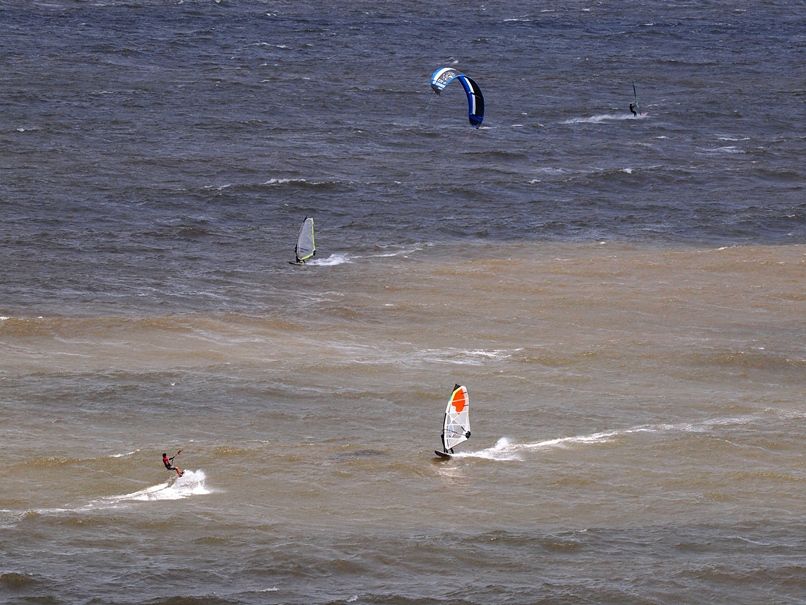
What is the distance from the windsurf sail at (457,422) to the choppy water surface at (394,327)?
644 millimetres

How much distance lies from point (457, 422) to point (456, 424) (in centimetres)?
7

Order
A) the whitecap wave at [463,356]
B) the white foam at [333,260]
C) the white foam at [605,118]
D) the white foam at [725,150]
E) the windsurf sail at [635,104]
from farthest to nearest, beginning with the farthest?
1. the windsurf sail at [635,104]
2. the white foam at [605,118]
3. the white foam at [725,150]
4. the white foam at [333,260]
5. the whitecap wave at [463,356]

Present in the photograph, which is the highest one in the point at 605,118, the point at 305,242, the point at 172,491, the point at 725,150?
the point at 605,118

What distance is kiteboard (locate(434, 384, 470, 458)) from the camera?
42.5 m

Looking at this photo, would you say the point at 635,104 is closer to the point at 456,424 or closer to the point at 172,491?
the point at 456,424

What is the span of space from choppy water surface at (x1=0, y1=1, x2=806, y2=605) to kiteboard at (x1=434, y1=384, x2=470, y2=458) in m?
0.56

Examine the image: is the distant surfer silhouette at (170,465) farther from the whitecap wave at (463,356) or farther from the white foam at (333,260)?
the white foam at (333,260)

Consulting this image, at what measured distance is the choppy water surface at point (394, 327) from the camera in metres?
37.3

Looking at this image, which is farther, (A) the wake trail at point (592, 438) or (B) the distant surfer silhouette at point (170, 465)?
(A) the wake trail at point (592, 438)

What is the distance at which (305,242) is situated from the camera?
64.8m

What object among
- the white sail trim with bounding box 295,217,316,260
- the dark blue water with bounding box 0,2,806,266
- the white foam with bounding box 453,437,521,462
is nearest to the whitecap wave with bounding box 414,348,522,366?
the white foam with bounding box 453,437,521,462

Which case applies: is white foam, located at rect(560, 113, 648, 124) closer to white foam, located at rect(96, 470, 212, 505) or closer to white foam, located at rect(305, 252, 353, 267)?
white foam, located at rect(305, 252, 353, 267)

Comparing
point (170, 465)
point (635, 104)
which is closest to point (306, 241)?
point (170, 465)

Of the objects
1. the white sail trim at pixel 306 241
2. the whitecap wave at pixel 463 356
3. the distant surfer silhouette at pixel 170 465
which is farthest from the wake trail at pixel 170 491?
the white sail trim at pixel 306 241
